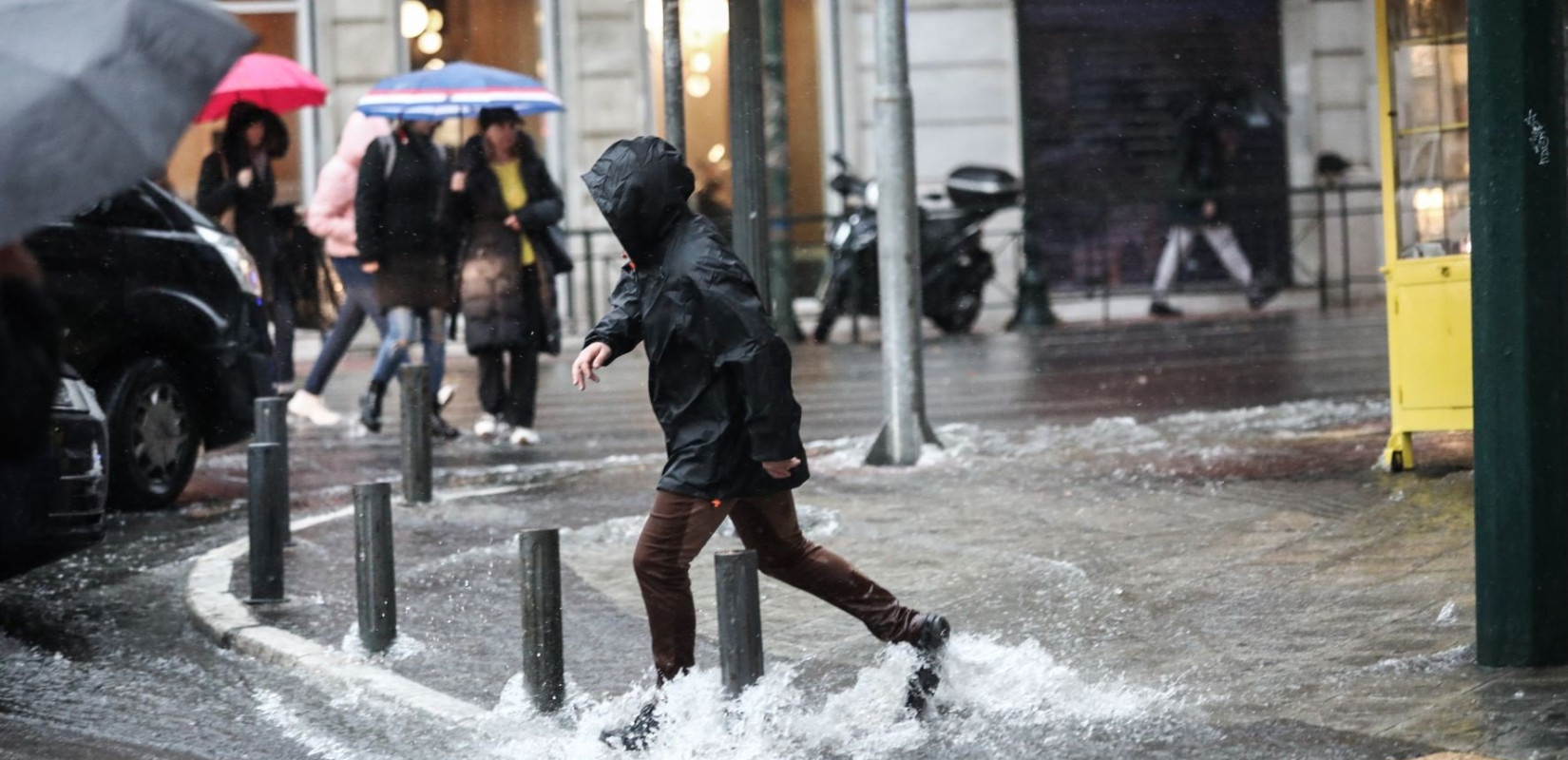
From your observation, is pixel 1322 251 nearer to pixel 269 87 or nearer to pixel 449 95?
pixel 269 87

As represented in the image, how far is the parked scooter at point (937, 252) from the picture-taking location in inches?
793

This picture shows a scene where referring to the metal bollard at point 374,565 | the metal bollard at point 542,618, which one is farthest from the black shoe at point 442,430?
the metal bollard at point 542,618

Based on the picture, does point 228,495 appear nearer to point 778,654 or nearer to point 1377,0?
point 778,654

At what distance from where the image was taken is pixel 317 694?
6.68 meters

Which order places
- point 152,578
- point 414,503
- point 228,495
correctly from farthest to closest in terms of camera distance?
1. point 228,495
2. point 414,503
3. point 152,578

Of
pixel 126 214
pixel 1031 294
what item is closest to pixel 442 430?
pixel 126 214

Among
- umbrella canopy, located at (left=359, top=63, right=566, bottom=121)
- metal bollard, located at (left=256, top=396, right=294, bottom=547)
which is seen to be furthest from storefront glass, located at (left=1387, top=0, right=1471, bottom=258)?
umbrella canopy, located at (left=359, top=63, right=566, bottom=121)

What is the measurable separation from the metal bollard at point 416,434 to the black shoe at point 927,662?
4.49 meters

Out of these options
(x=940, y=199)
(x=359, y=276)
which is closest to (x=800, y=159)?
(x=940, y=199)

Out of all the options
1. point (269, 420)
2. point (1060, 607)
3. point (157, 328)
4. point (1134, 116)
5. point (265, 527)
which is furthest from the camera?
point (1134, 116)

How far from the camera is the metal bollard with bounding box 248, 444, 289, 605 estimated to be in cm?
798

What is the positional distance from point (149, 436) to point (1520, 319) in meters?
6.74

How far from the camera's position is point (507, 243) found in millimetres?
12734

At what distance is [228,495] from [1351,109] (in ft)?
53.3
